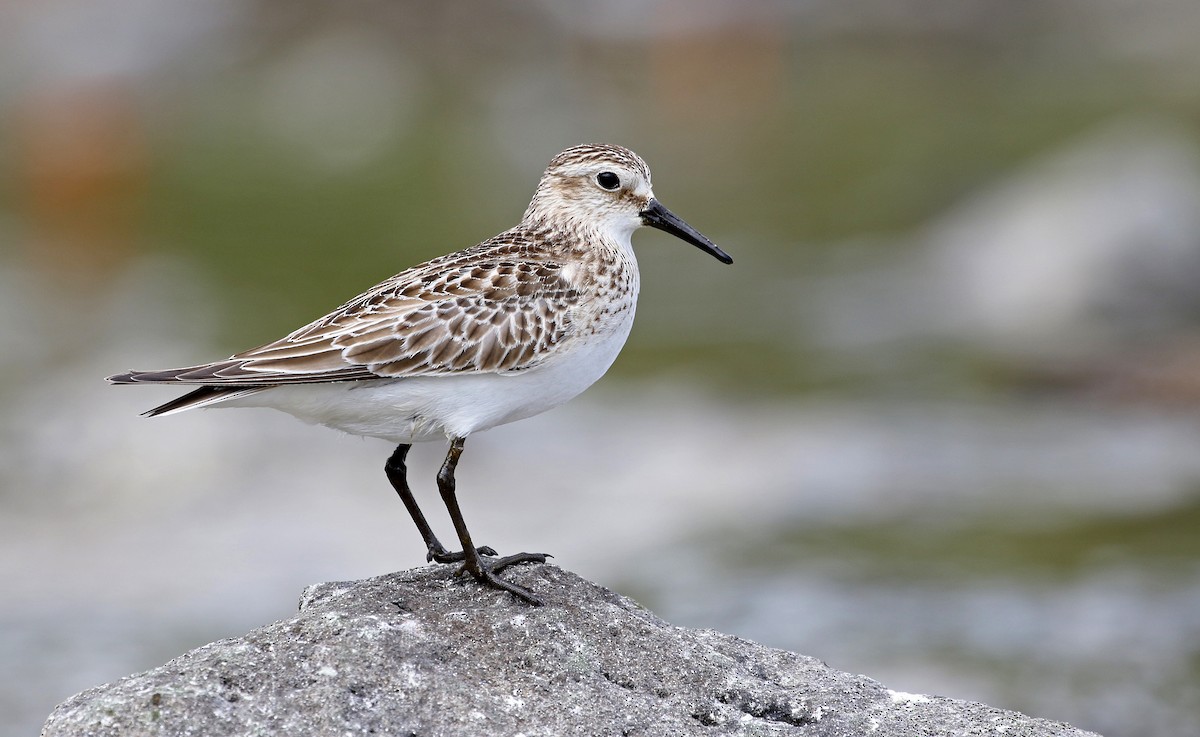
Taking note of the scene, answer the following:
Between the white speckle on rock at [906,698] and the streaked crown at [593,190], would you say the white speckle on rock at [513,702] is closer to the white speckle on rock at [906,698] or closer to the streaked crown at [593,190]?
the white speckle on rock at [906,698]

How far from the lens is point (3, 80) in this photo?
5431cm

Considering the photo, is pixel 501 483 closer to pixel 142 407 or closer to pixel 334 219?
pixel 142 407

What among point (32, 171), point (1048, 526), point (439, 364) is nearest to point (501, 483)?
point (1048, 526)

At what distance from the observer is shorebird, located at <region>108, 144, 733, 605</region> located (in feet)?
22.2

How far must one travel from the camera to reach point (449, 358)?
6.86m

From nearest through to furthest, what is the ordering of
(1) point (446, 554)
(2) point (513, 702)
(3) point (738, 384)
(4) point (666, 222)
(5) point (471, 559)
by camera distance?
(2) point (513, 702), (5) point (471, 559), (1) point (446, 554), (4) point (666, 222), (3) point (738, 384)

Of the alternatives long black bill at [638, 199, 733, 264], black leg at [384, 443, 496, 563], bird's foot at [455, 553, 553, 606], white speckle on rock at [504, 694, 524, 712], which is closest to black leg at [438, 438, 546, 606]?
bird's foot at [455, 553, 553, 606]

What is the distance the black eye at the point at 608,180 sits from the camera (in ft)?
25.4

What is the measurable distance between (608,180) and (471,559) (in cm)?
208

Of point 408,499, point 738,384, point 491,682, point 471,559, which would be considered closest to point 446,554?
point 408,499

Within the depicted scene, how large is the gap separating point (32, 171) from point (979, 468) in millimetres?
30722

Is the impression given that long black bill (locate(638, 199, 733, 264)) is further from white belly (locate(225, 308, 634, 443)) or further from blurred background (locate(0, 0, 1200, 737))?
blurred background (locate(0, 0, 1200, 737))

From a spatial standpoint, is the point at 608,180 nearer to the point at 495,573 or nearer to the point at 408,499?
the point at 408,499

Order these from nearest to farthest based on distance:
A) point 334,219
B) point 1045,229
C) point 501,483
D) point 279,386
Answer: point 279,386 < point 501,483 < point 1045,229 < point 334,219
